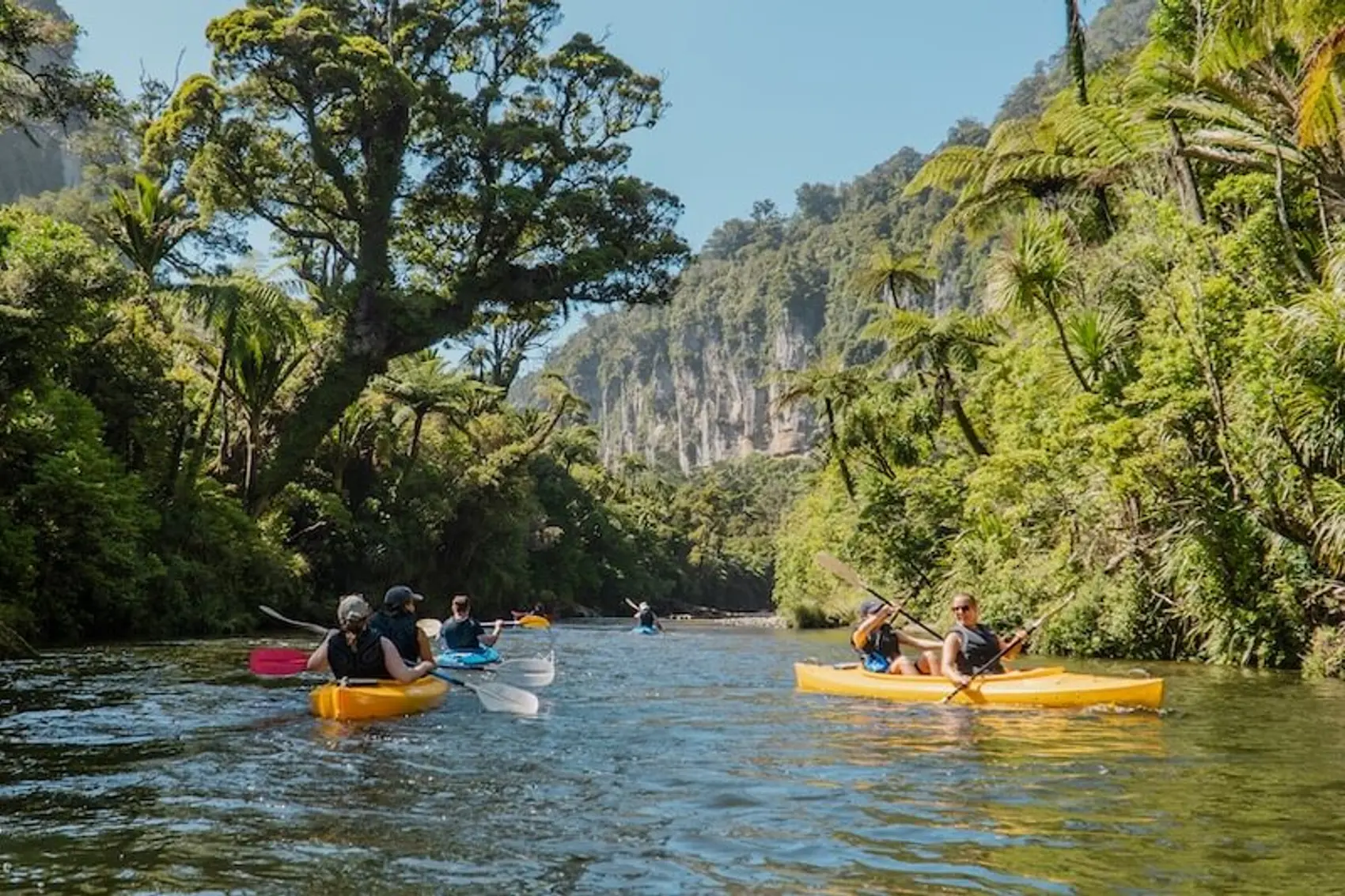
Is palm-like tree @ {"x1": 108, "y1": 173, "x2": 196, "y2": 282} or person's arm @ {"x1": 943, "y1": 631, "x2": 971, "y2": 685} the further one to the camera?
palm-like tree @ {"x1": 108, "y1": 173, "x2": 196, "y2": 282}

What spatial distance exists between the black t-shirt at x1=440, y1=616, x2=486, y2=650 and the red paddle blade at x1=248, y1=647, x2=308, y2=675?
3.84 meters

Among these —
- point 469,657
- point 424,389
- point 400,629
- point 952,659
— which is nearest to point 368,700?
point 400,629

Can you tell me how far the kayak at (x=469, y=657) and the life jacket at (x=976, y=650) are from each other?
5.17 meters

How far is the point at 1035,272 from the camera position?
56.6ft

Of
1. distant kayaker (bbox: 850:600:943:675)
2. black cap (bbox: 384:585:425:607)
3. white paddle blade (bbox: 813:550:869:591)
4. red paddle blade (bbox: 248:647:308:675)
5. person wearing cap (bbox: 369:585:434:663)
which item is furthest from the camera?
white paddle blade (bbox: 813:550:869:591)

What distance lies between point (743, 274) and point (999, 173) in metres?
136

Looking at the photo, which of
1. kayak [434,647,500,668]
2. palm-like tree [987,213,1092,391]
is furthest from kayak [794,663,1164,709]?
palm-like tree [987,213,1092,391]

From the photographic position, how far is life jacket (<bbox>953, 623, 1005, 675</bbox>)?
34.8 feet

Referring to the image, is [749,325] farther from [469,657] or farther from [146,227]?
[469,657]

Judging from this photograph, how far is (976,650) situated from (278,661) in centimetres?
649

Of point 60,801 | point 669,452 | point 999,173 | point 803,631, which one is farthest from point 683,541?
point 669,452

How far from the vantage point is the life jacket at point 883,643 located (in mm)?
12211

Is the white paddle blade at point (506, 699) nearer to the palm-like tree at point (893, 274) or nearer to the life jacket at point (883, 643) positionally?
the life jacket at point (883, 643)

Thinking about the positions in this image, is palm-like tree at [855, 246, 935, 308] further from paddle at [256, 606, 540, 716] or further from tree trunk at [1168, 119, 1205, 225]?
paddle at [256, 606, 540, 716]
